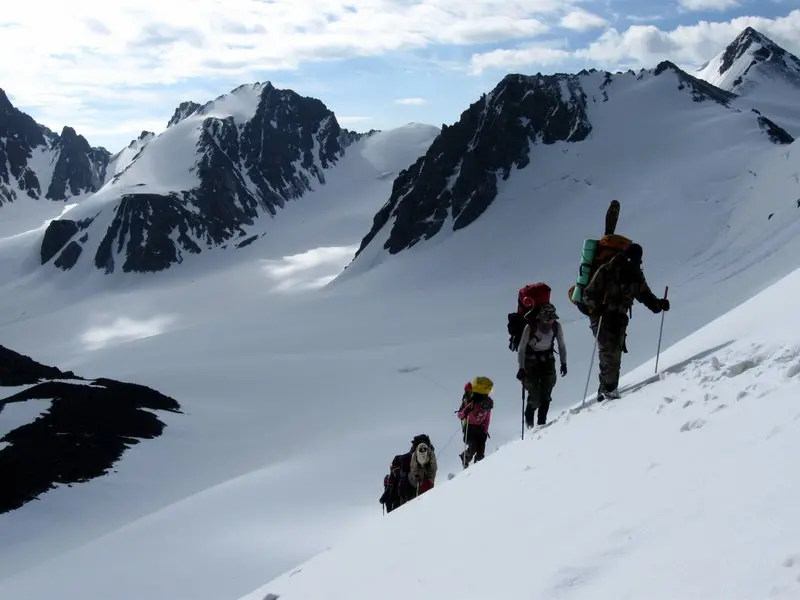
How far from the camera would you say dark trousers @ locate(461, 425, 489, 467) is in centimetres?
1143

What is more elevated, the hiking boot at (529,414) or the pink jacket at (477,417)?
the pink jacket at (477,417)

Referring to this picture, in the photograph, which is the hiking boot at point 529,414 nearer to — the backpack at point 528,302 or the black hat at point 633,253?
the backpack at point 528,302

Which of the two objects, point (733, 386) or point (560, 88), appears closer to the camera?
point (733, 386)

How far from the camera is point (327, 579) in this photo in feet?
18.8

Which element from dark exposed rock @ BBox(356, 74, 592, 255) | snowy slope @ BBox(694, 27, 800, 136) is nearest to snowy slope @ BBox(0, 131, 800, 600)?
dark exposed rock @ BBox(356, 74, 592, 255)

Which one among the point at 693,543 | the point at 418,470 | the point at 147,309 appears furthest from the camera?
the point at 147,309

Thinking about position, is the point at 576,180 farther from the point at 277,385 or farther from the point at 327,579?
the point at 327,579

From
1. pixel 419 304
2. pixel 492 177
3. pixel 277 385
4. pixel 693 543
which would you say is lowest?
pixel 693 543

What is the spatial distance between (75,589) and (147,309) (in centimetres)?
10400

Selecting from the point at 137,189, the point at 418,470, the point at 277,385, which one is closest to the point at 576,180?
the point at 277,385

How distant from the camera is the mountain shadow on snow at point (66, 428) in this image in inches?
928

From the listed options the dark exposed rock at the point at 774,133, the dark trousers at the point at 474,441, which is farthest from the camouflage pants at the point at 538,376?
the dark exposed rock at the point at 774,133

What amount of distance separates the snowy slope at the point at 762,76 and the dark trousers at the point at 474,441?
108820 mm

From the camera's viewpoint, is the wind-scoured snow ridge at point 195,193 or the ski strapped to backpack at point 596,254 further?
the wind-scoured snow ridge at point 195,193
